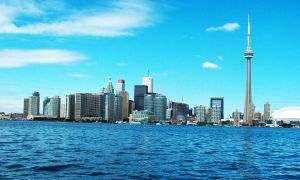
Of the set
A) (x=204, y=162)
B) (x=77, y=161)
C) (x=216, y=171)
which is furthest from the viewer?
(x=204, y=162)

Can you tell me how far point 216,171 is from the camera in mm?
54000

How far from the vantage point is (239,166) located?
60.2m

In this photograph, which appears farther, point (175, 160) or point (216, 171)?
point (175, 160)

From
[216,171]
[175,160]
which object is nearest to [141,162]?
[175,160]

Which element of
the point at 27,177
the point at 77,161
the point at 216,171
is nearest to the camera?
the point at 27,177

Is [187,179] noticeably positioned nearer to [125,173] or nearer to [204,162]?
[125,173]

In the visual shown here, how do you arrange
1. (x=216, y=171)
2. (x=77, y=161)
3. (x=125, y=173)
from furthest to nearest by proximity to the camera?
(x=77, y=161)
(x=216, y=171)
(x=125, y=173)

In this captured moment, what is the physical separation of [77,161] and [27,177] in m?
14.5

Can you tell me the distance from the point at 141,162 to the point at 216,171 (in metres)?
10.9

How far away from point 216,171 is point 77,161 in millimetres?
17692

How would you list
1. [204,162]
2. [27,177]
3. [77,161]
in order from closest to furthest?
[27,177], [77,161], [204,162]

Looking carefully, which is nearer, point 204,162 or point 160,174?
point 160,174

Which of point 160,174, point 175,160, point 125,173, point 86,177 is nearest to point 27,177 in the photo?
point 86,177

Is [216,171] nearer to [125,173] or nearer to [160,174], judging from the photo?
[160,174]
